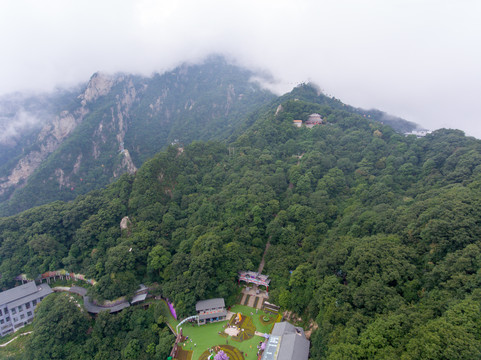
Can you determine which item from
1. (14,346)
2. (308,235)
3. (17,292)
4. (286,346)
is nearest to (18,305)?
(17,292)

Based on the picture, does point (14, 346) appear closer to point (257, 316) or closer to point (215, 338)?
point (215, 338)

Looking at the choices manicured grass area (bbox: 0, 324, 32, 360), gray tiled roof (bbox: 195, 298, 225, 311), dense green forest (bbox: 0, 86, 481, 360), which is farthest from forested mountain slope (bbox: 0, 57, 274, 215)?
gray tiled roof (bbox: 195, 298, 225, 311)

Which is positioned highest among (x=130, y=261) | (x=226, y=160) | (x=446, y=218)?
(x=446, y=218)

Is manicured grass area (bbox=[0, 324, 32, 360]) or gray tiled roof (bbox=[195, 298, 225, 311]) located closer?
gray tiled roof (bbox=[195, 298, 225, 311])

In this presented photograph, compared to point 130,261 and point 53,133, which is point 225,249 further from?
point 53,133

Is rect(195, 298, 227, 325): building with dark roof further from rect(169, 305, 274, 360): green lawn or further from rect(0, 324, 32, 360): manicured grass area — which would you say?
rect(0, 324, 32, 360): manicured grass area

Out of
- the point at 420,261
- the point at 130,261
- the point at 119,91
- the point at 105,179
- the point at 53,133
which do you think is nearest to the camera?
the point at 420,261

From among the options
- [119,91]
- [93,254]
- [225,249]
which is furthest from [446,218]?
[119,91]
